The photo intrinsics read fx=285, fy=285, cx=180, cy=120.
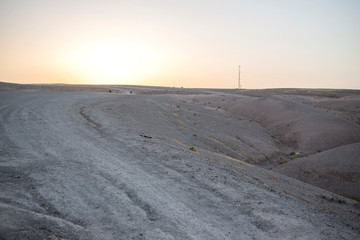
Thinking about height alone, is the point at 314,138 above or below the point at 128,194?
below

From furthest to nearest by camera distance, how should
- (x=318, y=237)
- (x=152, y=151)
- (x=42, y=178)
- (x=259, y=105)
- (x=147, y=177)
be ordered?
(x=259, y=105) < (x=152, y=151) < (x=147, y=177) < (x=42, y=178) < (x=318, y=237)

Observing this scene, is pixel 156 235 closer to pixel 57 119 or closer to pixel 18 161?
pixel 18 161

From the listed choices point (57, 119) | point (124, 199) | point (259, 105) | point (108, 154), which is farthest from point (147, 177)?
point (259, 105)

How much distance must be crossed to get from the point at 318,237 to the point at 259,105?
4192 cm

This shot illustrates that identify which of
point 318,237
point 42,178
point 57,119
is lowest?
point 318,237

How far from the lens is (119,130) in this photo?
17.6 meters

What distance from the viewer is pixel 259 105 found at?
160 ft

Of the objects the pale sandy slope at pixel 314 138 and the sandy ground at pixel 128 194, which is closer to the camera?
the sandy ground at pixel 128 194

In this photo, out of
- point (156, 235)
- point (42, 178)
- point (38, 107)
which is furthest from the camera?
point (38, 107)

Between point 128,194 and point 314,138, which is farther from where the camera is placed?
point 314,138

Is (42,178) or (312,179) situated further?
(312,179)

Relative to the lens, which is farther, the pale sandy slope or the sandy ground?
the pale sandy slope

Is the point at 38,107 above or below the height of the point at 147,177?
above

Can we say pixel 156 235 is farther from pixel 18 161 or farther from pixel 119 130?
pixel 119 130
